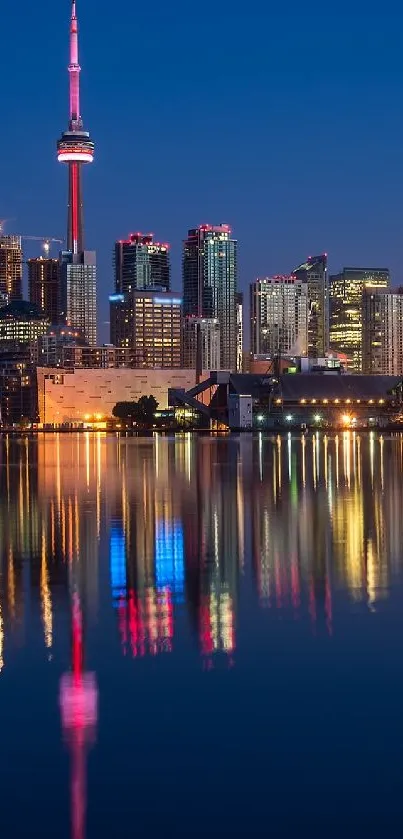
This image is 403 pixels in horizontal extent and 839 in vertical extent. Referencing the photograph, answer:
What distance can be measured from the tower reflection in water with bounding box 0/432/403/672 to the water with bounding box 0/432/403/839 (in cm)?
6

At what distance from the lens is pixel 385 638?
11727 millimetres

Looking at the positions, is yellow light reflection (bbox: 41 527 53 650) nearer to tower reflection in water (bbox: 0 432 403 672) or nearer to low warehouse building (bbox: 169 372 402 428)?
tower reflection in water (bbox: 0 432 403 672)

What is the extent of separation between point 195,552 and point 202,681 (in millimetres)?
8424

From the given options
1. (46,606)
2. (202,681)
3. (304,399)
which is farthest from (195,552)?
(304,399)

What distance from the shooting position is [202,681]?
10094 millimetres

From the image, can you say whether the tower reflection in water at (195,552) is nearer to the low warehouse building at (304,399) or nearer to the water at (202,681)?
the water at (202,681)

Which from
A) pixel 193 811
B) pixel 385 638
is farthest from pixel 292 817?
pixel 385 638

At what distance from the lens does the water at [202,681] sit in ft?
24.3

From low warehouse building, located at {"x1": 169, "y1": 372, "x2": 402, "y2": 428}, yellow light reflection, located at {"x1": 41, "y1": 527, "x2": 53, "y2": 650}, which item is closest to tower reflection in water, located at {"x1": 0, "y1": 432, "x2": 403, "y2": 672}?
yellow light reflection, located at {"x1": 41, "y1": 527, "x2": 53, "y2": 650}

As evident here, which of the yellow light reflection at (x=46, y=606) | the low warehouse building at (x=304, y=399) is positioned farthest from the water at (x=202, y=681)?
the low warehouse building at (x=304, y=399)

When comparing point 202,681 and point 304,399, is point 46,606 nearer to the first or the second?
point 202,681

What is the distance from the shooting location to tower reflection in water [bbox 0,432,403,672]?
13.1m

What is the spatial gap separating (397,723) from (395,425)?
129930 millimetres

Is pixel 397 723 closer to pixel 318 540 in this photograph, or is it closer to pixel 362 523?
pixel 318 540
